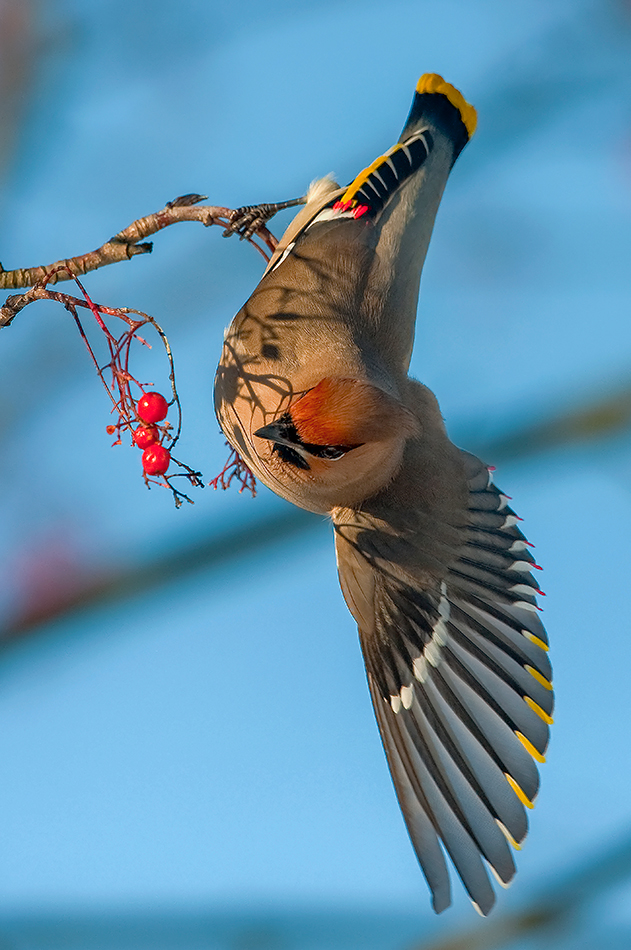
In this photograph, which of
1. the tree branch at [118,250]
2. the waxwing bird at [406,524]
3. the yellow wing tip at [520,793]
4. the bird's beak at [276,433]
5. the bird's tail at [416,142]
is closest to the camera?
the tree branch at [118,250]

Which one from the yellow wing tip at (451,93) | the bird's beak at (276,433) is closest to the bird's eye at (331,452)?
the bird's beak at (276,433)

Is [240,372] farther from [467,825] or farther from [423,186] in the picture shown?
[467,825]

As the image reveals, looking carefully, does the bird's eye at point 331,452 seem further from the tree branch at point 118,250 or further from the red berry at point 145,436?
the tree branch at point 118,250

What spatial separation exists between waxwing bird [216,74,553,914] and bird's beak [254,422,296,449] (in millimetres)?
124

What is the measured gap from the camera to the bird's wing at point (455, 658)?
371cm

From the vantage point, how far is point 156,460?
2.73m

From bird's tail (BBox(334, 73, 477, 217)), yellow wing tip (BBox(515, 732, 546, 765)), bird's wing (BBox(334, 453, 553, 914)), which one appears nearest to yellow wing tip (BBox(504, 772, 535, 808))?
bird's wing (BBox(334, 453, 553, 914))

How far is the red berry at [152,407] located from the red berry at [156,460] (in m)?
0.08

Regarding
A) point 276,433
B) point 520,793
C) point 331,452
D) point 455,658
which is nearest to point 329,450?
point 331,452

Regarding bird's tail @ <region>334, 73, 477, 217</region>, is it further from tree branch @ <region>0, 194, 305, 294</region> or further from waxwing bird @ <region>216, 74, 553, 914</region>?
tree branch @ <region>0, 194, 305, 294</region>

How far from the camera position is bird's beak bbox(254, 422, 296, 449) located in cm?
316

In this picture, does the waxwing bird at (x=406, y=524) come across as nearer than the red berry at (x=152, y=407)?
No

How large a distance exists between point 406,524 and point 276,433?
0.92 m

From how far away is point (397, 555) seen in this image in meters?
3.92
